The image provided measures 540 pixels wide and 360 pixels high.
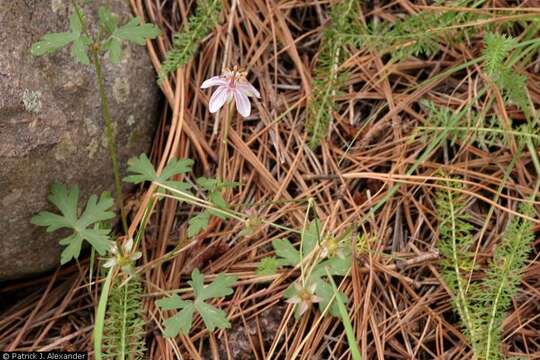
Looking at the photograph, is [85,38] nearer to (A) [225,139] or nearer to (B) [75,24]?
(B) [75,24]

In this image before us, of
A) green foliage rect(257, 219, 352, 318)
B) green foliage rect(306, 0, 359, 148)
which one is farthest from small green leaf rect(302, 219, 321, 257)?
green foliage rect(306, 0, 359, 148)

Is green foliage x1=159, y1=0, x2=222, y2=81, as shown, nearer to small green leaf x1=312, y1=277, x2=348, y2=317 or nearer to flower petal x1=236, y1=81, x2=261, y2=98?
flower petal x1=236, y1=81, x2=261, y2=98

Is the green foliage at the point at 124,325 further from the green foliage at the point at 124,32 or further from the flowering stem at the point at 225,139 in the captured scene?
the green foliage at the point at 124,32

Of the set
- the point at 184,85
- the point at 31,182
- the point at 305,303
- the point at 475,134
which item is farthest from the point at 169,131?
the point at 475,134

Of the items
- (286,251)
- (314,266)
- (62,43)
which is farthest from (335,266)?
(62,43)

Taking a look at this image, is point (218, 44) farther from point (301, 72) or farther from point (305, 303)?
point (305, 303)

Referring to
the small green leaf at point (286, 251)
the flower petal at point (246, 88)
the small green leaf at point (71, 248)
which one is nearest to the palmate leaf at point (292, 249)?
the small green leaf at point (286, 251)
